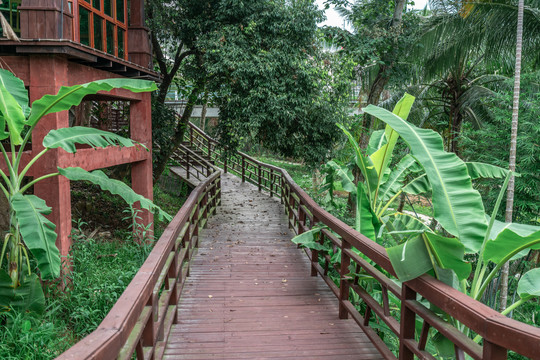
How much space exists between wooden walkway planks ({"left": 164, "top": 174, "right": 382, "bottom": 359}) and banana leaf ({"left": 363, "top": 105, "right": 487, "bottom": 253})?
1503 mm

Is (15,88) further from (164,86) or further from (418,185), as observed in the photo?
(164,86)

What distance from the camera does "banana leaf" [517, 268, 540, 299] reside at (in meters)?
2.54

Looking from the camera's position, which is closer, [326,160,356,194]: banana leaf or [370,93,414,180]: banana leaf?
[370,93,414,180]: banana leaf

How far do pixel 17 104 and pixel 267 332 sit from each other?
11.1 ft

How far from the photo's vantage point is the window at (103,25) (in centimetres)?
716

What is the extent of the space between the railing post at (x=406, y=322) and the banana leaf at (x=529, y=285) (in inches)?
25.6

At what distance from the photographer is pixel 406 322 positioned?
301cm

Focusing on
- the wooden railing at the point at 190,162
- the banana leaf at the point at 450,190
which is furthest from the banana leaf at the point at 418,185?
the wooden railing at the point at 190,162

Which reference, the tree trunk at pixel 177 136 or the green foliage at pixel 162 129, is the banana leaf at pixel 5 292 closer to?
the green foliage at pixel 162 129

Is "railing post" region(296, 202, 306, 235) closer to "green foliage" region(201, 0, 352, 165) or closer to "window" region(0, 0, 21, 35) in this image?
"green foliage" region(201, 0, 352, 165)

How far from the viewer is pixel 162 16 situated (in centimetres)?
1169

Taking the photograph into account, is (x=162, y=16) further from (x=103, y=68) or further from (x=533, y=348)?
(x=533, y=348)

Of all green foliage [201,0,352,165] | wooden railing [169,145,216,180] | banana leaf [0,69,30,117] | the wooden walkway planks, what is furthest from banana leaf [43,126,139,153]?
wooden railing [169,145,216,180]

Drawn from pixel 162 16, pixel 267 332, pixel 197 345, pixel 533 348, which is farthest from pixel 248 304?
pixel 162 16
